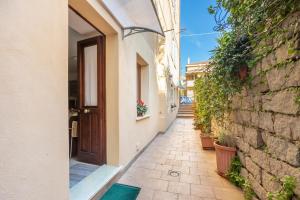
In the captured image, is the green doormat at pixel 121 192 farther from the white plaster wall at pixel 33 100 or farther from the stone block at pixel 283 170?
the stone block at pixel 283 170

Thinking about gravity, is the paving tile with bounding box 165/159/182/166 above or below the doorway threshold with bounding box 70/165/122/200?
below

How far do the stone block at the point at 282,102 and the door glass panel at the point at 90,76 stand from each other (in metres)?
2.53

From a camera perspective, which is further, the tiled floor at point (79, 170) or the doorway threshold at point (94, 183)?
the tiled floor at point (79, 170)

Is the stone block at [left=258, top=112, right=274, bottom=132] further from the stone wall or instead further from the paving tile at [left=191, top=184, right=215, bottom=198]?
the paving tile at [left=191, top=184, right=215, bottom=198]

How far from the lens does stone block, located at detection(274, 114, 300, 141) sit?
134 centimetres

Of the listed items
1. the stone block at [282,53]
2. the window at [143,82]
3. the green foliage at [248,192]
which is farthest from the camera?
the window at [143,82]

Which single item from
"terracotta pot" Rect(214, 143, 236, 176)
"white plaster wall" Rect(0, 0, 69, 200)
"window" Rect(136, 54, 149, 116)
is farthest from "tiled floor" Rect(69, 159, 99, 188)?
"window" Rect(136, 54, 149, 116)

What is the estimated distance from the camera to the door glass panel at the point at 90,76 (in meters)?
2.91

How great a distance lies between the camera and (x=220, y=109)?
3287 millimetres

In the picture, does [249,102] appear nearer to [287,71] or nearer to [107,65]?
[287,71]

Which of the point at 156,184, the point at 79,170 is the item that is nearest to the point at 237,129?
the point at 156,184

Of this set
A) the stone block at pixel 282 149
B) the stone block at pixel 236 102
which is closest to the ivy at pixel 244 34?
the stone block at pixel 236 102

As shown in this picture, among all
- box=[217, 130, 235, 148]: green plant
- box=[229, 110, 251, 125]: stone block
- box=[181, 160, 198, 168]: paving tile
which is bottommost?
box=[181, 160, 198, 168]: paving tile

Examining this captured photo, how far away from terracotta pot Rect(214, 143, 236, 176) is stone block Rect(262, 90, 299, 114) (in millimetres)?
1084
